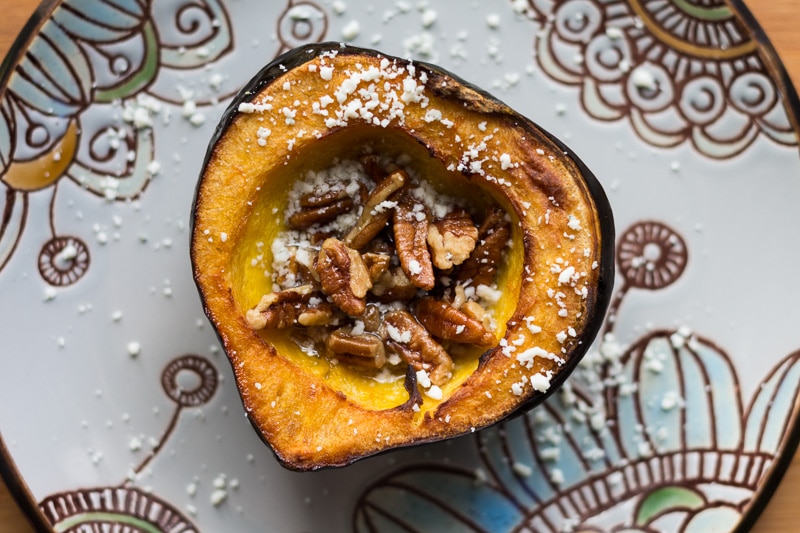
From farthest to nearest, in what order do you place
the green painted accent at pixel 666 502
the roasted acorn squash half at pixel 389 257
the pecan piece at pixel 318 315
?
the green painted accent at pixel 666 502 < the pecan piece at pixel 318 315 < the roasted acorn squash half at pixel 389 257

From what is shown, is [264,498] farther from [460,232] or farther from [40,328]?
[460,232]

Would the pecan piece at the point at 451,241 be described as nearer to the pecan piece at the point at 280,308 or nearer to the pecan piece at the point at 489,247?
the pecan piece at the point at 489,247

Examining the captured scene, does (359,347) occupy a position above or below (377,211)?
below

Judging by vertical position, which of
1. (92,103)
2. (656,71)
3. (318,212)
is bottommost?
(318,212)

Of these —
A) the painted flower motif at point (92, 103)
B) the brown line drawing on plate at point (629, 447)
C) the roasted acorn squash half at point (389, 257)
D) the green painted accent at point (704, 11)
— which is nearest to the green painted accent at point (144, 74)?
the painted flower motif at point (92, 103)

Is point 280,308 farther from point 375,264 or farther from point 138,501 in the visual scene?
point 138,501

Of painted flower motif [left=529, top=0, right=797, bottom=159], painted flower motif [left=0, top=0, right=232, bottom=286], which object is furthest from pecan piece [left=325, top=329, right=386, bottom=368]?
painted flower motif [left=529, top=0, right=797, bottom=159]

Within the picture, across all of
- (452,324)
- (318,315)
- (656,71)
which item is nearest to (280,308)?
(318,315)
